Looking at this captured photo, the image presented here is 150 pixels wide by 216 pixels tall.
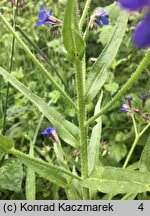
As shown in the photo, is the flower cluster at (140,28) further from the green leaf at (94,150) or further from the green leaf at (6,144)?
the green leaf at (94,150)

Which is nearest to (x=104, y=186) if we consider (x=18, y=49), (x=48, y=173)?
(x=48, y=173)

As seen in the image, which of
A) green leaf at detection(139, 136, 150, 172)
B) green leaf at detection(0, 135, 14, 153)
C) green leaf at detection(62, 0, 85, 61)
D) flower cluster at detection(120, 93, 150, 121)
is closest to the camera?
green leaf at detection(62, 0, 85, 61)

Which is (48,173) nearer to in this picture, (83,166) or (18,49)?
(83,166)

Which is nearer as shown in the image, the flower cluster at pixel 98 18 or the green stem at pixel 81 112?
the green stem at pixel 81 112

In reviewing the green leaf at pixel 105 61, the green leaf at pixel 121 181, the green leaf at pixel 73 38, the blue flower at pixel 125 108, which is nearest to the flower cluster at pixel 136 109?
the blue flower at pixel 125 108

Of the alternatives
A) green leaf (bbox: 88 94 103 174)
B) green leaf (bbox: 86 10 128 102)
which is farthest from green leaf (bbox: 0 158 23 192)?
green leaf (bbox: 86 10 128 102)

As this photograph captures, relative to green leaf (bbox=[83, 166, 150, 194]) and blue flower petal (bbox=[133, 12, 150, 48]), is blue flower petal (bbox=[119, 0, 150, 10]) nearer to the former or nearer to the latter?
blue flower petal (bbox=[133, 12, 150, 48])
